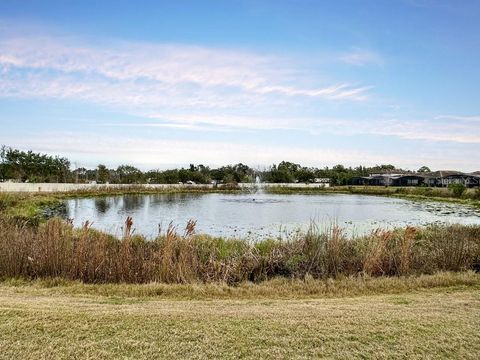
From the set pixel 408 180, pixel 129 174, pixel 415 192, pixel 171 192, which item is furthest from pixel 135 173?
pixel 408 180

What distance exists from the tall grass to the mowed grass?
4.81ft

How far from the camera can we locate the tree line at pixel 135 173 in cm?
5331

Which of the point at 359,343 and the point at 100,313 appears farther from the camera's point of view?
the point at 100,313

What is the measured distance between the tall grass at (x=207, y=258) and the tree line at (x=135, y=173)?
47803mm

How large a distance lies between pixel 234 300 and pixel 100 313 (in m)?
2.14

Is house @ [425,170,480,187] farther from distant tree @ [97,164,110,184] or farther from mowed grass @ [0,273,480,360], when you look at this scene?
mowed grass @ [0,273,480,360]

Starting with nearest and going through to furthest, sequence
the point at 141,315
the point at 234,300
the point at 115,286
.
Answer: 1. the point at 141,315
2. the point at 234,300
3. the point at 115,286

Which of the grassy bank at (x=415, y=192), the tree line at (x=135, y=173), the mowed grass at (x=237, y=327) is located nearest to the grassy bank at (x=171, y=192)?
the grassy bank at (x=415, y=192)

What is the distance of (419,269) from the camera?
29.5ft

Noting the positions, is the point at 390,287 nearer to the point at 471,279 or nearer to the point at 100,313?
the point at 471,279

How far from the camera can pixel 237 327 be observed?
4.80m

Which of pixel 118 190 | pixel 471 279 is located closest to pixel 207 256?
pixel 471 279

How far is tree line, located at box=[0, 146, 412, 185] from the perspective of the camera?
175 feet

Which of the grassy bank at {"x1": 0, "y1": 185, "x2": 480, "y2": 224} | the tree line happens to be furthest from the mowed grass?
the tree line
